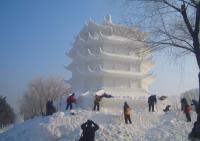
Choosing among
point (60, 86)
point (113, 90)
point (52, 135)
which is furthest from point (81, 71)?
point (60, 86)

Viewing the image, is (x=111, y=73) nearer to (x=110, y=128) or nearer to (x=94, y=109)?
(x=94, y=109)

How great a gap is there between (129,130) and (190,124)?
4.05 metres

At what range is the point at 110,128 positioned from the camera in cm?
1722

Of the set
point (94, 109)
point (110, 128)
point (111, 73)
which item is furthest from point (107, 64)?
point (110, 128)

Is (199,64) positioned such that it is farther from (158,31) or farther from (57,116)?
(57,116)

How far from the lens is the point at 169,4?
14219 mm

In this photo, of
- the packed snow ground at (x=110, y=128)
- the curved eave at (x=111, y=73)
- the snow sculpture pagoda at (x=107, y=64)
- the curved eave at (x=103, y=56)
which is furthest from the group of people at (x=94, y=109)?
the curved eave at (x=103, y=56)

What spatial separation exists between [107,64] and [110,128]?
59.1ft

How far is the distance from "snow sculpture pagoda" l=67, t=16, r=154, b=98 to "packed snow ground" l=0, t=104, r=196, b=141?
1098 centimetres

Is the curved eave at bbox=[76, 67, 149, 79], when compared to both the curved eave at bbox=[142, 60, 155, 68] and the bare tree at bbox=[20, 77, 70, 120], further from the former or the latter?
the bare tree at bbox=[20, 77, 70, 120]

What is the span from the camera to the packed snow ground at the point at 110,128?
16.2m

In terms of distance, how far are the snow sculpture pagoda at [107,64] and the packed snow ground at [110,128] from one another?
11.0m

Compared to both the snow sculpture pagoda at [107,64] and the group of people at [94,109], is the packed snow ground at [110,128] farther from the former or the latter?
the snow sculpture pagoda at [107,64]

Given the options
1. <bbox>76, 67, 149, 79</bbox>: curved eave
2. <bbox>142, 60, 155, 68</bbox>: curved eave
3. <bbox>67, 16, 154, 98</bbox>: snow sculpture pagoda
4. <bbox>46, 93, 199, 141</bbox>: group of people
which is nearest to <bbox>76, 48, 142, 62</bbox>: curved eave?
<bbox>67, 16, 154, 98</bbox>: snow sculpture pagoda
